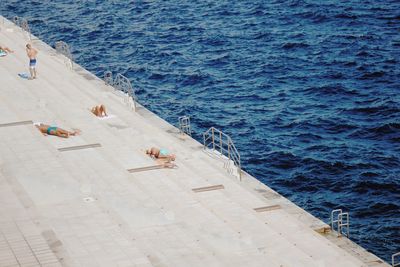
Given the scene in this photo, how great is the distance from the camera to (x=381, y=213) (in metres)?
35.5

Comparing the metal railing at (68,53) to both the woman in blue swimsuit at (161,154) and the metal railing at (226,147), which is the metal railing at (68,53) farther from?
the woman in blue swimsuit at (161,154)

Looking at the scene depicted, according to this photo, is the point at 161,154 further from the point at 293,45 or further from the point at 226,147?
the point at 293,45

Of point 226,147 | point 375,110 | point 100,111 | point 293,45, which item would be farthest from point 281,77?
point 100,111

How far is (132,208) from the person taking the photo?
2877 cm

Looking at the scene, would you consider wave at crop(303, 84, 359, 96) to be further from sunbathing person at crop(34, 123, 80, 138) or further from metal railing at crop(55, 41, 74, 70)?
sunbathing person at crop(34, 123, 80, 138)

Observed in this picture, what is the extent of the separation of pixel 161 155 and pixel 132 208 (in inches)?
221

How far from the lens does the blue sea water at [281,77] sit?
39000mm

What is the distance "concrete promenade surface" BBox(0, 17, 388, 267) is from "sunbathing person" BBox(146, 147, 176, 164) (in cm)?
38

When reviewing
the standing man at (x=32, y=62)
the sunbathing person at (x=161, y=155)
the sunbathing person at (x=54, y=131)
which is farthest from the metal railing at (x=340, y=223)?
the standing man at (x=32, y=62)

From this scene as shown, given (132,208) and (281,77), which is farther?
(281,77)

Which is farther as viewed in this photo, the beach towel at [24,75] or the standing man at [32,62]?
the beach towel at [24,75]

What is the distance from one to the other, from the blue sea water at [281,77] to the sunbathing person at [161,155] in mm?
6433

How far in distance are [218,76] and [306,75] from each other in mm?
5695

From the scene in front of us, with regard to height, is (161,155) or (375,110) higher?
(161,155)
